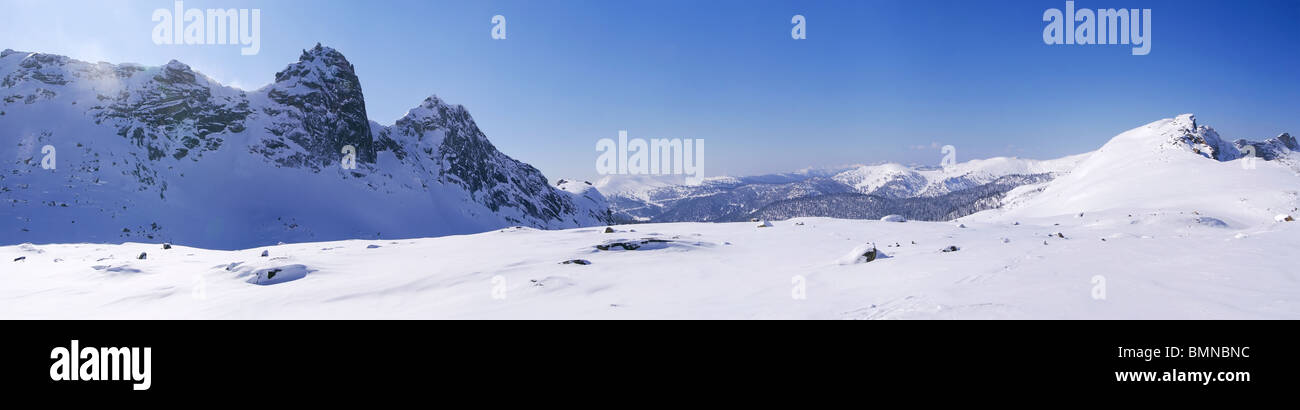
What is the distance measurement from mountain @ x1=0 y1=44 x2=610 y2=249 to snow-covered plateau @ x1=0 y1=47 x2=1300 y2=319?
1.30 ft

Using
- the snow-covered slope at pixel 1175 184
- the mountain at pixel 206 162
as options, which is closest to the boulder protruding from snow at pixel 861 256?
the snow-covered slope at pixel 1175 184

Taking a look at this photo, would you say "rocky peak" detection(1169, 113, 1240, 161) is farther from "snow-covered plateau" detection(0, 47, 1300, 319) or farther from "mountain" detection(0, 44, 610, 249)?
"mountain" detection(0, 44, 610, 249)

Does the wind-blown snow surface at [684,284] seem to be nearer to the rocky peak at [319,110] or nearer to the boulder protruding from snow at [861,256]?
the boulder protruding from snow at [861,256]

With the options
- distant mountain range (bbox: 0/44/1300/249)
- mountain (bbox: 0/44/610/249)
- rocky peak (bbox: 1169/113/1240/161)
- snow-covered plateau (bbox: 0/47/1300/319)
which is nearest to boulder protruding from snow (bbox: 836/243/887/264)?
snow-covered plateau (bbox: 0/47/1300/319)

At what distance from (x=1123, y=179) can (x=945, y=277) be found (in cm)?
11177

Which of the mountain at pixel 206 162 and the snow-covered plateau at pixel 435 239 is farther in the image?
the mountain at pixel 206 162

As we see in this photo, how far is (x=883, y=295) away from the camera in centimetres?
884

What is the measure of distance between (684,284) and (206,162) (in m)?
111

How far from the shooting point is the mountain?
212ft

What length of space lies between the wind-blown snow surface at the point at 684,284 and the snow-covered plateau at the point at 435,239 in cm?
10

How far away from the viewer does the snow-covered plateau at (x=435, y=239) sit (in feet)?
30.0
